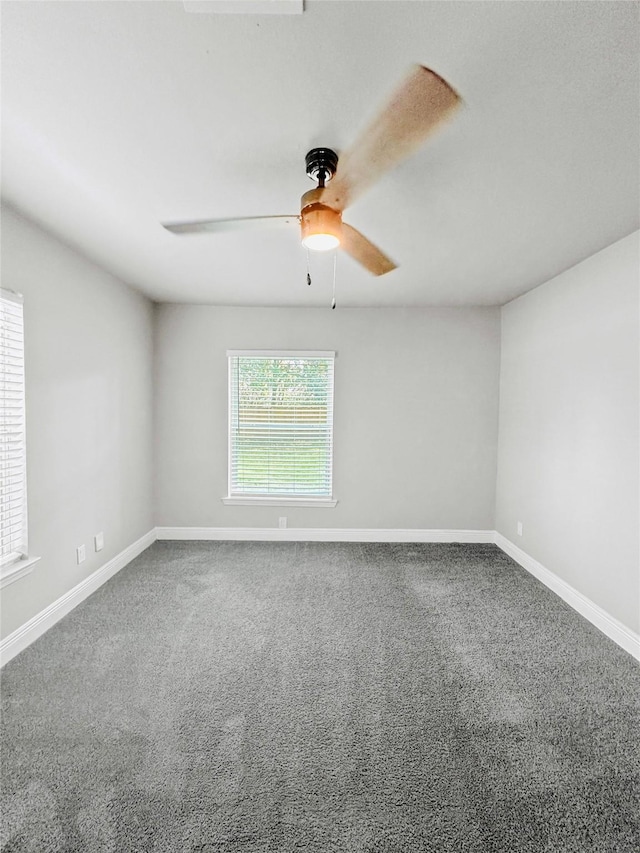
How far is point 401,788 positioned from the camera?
1396 millimetres

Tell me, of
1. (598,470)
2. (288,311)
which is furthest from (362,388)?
(598,470)

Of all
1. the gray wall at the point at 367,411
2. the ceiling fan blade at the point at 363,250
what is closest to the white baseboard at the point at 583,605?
the gray wall at the point at 367,411

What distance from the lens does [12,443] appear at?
2176mm

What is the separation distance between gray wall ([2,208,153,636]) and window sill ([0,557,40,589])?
60 mm

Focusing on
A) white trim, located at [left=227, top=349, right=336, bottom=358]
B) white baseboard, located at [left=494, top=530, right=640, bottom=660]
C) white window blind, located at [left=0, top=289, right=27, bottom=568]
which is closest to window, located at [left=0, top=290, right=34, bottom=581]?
white window blind, located at [left=0, top=289, right=27, bottom=568]

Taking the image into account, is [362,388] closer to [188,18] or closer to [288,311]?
[288,311]

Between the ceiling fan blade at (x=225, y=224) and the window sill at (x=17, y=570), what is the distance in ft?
6.56

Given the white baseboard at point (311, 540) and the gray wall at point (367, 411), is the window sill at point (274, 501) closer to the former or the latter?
the gray wall at point (367, 411)

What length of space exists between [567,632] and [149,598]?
112 inches

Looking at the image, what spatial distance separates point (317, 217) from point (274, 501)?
9.78 feet

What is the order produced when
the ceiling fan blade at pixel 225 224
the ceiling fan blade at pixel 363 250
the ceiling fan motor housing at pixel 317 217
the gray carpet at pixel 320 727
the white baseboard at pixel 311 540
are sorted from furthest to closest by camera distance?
1. the white baseboard at pixel 311 540
2. the ceiling fan blade at pixel 363 250
3. the ceiling fan blade at pixel 225 224
4. the ceiling fan motor housing at pixel 317 217
5. the gray carpet at pixel 320 727

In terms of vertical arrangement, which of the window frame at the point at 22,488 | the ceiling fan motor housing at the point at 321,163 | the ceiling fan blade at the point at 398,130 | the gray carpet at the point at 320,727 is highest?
the ceiling fan motor housing at the point at 321,163

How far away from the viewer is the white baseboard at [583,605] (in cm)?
227

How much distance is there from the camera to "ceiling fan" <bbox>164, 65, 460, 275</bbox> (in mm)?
1040
